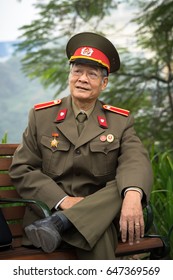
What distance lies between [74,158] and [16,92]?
13.1 ft

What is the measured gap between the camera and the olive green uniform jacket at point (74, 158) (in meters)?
3.60

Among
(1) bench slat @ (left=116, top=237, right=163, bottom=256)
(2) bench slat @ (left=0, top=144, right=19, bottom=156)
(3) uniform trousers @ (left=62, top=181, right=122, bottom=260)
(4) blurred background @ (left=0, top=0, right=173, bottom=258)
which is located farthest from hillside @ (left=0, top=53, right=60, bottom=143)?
(3) uniform trousers @ (left=62, top=181, right=122, bottom=260)

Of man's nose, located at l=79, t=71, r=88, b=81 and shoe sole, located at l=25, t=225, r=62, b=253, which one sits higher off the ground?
man's nose, located at l=79, t=71, r=88, b=81

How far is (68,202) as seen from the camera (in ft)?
11.6

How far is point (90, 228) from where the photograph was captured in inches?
132

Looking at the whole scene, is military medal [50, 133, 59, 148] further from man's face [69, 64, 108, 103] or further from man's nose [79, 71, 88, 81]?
man's nose [79, 71, 88, 81]

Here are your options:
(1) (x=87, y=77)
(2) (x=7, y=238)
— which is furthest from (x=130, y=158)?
(2) (x=7, y=238)

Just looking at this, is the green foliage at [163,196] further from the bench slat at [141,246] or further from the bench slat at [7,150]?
the bench slat at [7,150]

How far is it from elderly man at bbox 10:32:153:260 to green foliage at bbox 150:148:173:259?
129 cm

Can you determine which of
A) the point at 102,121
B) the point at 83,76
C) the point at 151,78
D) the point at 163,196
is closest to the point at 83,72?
the point at 83,76

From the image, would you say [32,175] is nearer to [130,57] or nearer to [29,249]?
[29,249]

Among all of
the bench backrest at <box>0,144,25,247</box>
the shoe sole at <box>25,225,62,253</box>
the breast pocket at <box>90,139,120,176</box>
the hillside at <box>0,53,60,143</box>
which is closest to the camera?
the shoe sole at <box>25,225,62,253</box>

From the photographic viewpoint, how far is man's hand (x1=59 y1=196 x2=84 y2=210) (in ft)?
11.6
